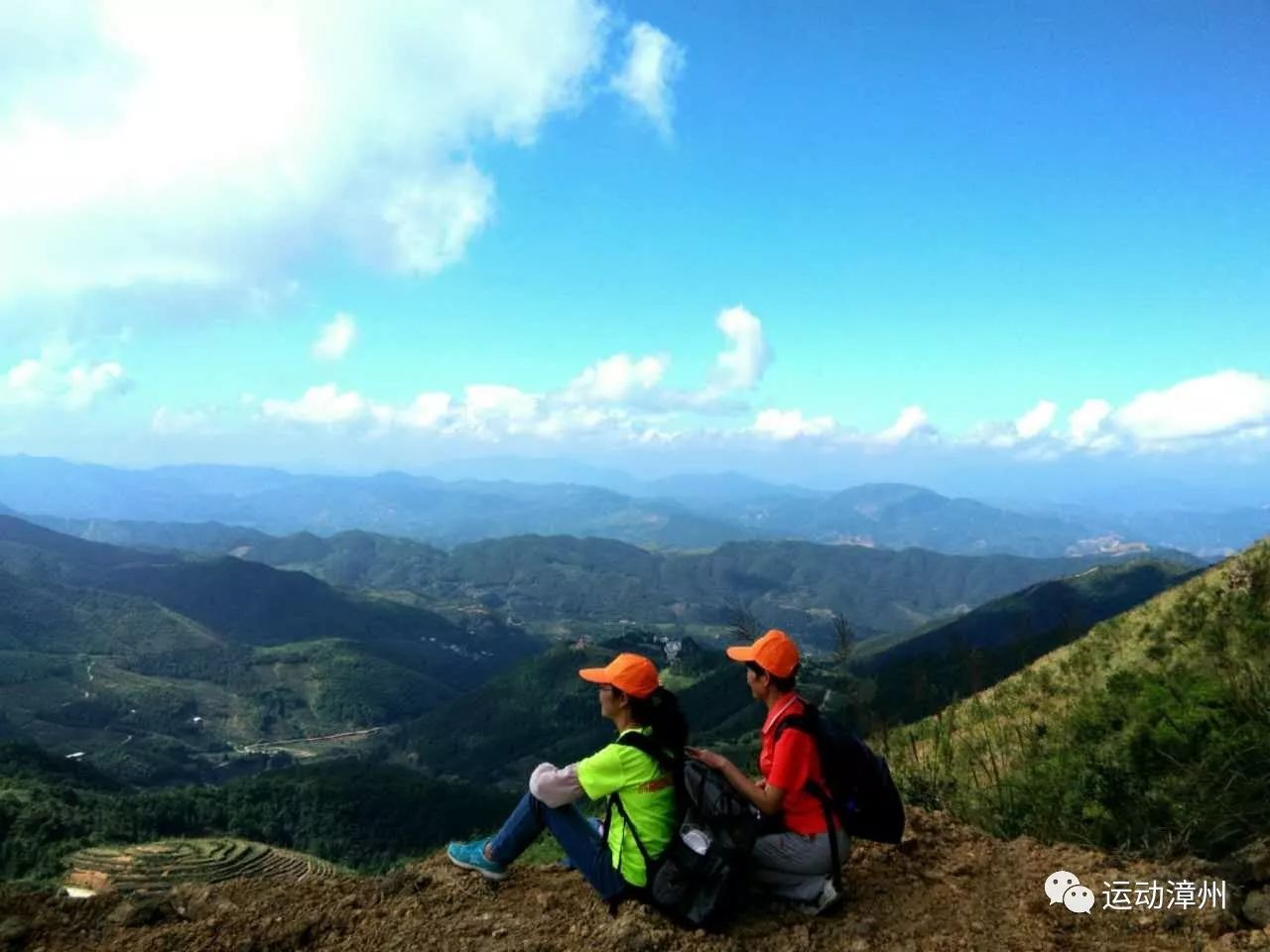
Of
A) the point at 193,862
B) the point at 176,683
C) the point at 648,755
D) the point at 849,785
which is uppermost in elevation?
the point at 648,755

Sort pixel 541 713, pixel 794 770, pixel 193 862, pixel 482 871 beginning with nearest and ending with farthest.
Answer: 1. pixel 794 770
2. pixel 482 871
3. pixel 193 862
4. pixel 541 713

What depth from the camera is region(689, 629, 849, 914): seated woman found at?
4.83 metres

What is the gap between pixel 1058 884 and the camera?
16.7 ft

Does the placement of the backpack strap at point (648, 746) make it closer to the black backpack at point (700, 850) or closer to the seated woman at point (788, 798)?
the black backpack at point (700, 850)

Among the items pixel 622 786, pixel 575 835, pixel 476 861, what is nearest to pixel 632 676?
pixel 622 786

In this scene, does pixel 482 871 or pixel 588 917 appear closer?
pixel 588 917

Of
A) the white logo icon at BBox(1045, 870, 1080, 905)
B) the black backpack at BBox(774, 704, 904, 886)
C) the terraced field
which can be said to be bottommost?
the terraced field

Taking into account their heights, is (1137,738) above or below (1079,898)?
above

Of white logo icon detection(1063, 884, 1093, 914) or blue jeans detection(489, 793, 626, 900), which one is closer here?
white logo icon detection(1063, 884, 1093, 914)

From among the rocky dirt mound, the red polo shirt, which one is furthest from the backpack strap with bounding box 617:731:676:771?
the rocky dirt mound

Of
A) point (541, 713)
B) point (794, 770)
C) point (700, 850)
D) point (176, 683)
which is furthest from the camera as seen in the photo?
point (176, 683)

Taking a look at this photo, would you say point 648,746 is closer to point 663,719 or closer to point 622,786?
point 663,719

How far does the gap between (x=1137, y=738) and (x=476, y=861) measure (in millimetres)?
5417

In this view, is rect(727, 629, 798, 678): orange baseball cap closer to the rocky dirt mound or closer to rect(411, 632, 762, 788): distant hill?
the rocky dirt mound
